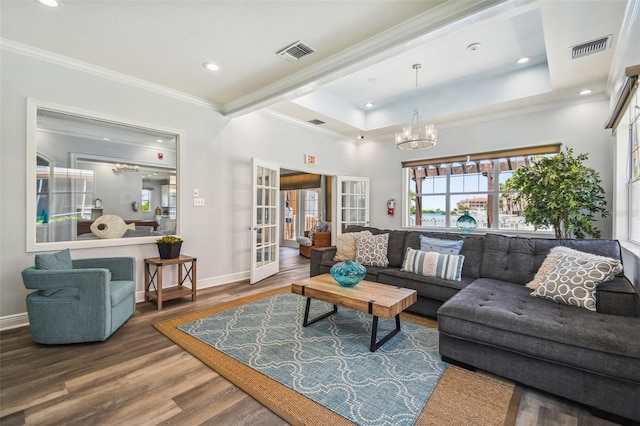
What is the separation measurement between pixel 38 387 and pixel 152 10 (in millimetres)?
2933

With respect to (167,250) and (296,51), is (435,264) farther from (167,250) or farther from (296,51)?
(167,250)

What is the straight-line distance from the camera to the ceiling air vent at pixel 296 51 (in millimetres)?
2904

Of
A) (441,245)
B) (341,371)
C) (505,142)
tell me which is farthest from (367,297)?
(505,142)

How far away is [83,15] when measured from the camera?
247cm

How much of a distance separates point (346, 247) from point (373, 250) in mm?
409

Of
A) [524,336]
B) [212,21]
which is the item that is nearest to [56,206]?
[212,21]

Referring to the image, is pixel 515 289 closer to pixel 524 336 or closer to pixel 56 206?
pixel 524 336

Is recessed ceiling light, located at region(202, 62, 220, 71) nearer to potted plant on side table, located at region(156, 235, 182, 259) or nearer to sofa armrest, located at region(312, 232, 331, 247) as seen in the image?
potted plant on side table, located at region(156, 235, 182, 259)

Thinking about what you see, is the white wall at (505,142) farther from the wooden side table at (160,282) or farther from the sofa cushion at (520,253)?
the wooden side table at (160,282)

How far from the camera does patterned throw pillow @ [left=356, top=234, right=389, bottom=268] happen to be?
385cm

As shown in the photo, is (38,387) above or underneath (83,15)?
underneath

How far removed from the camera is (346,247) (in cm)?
413

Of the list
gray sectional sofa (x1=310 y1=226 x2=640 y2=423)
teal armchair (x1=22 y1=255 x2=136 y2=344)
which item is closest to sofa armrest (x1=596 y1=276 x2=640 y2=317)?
gray sectional sofa (x1=310 y1=226 x2=640 y2=423)

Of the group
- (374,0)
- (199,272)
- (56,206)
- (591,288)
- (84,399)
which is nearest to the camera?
(84,399)
